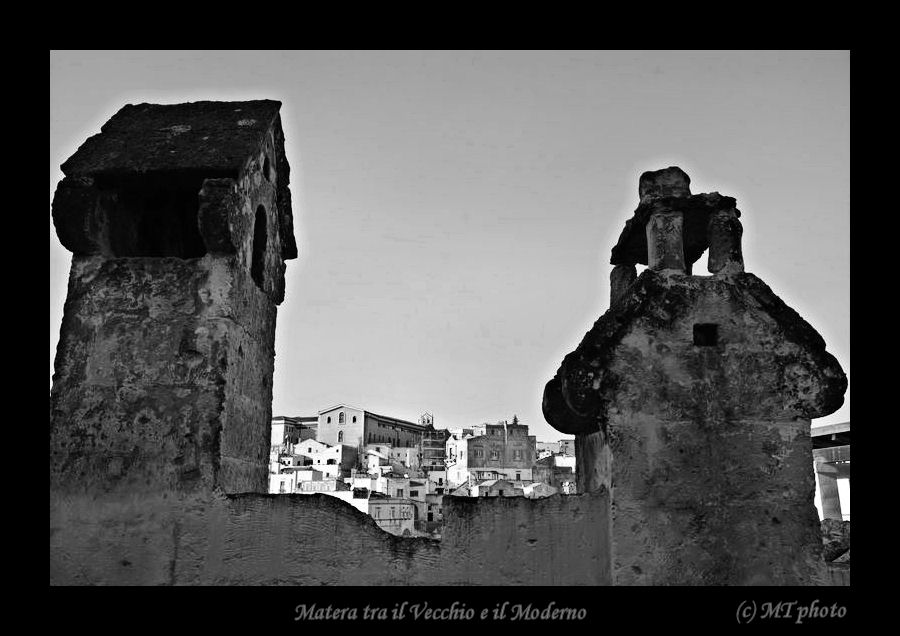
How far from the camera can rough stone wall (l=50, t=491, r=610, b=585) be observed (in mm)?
4945

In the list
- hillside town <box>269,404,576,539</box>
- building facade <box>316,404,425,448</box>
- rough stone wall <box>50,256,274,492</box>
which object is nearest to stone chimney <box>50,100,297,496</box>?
rough stone wall <box>50,256,274,492</box>

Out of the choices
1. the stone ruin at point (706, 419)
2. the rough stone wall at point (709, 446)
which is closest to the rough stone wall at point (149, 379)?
the stone ruin at point (706, 419)

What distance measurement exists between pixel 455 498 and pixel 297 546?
109 cm

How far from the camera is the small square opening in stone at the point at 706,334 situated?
521 centimetres

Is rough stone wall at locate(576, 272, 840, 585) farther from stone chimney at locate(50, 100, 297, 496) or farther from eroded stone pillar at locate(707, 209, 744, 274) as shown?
stone chimney at locate(50, 100, 297, 496)

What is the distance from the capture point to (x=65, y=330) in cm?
531

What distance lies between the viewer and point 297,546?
16.3ft

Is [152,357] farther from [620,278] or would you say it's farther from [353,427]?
[353,427]

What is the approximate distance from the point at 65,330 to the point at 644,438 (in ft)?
13.4

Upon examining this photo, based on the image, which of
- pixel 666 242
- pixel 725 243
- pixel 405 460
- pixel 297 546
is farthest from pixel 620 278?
pixel 405 460

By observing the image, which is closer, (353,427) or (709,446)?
(709,446)

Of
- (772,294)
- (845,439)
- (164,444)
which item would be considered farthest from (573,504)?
(845,439)

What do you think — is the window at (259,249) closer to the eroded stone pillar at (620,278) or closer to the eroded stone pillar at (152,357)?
the eroded stone pillar at (152,357)

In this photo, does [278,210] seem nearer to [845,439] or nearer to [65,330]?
[65,330]
